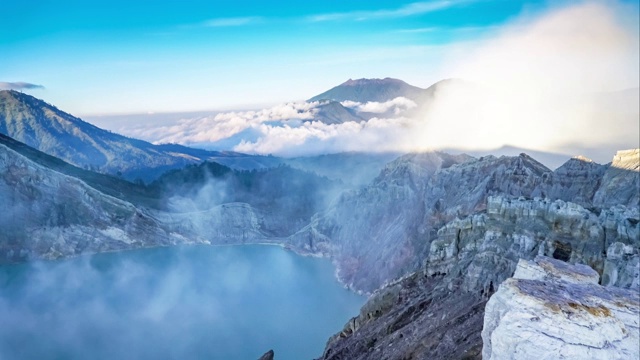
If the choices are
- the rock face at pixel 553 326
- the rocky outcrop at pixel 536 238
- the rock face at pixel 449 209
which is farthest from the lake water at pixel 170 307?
the rock face at pixel 553 326

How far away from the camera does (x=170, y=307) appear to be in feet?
→ 206

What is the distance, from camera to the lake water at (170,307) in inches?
1964

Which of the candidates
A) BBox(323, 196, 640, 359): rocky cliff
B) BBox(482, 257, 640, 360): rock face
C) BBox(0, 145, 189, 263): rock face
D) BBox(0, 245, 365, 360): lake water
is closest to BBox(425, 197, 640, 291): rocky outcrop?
BBox(323, 196, 640, 359): rocky cliff

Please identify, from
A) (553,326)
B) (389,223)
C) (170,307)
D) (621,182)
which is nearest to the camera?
(553,326)

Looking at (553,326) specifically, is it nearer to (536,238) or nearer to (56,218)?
(536,238)

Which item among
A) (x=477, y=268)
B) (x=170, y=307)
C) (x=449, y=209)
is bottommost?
(x=170, y=307)

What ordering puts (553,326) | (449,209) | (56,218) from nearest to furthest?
(553,326) < (449,209) < (56,218)

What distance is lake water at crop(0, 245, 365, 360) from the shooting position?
49.9 metres

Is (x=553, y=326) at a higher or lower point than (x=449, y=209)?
higher

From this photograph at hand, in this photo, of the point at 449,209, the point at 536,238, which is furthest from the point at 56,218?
the point at 536,238

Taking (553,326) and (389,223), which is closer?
(553,326)

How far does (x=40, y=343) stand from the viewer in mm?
50125

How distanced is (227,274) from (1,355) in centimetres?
3752

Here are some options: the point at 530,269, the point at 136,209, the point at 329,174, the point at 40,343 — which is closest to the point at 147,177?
the point at 329,174
